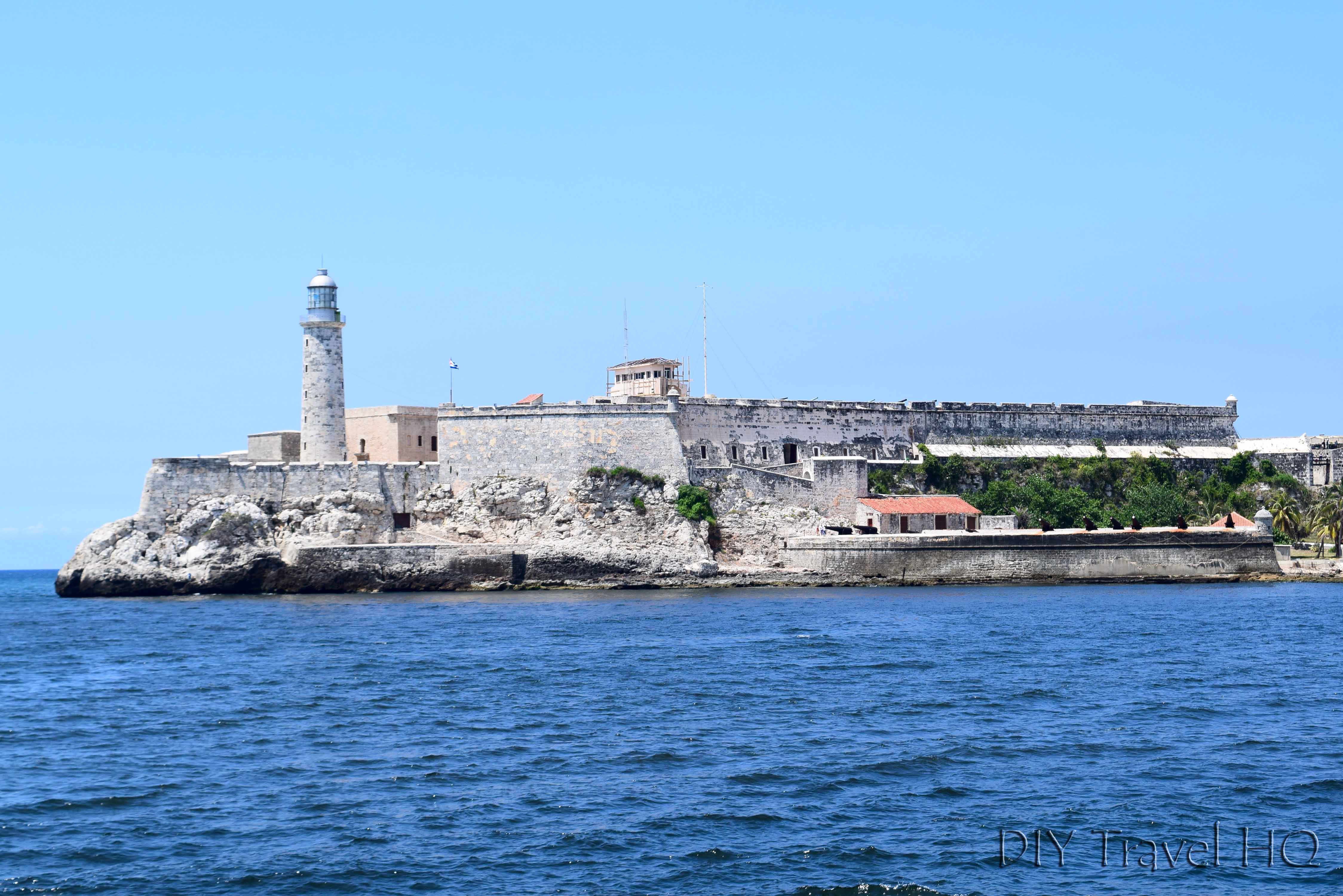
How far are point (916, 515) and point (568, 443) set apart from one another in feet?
33.3

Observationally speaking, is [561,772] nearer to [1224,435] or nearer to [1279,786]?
[1279,786]

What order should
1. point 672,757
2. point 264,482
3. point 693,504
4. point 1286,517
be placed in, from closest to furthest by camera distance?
point 672,757, point 264,482, point 693,504, point 1286,517

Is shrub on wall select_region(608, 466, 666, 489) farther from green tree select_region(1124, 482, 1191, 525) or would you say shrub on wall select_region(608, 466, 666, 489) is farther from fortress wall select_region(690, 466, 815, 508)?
green tree select_region(1124, 482, 1191, 525)

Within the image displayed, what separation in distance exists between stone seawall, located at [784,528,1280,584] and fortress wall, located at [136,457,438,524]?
12028 millimetres

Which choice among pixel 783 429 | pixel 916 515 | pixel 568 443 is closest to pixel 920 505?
pixel 916 515

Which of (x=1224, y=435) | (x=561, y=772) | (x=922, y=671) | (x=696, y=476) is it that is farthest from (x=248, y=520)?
(x=1224, y=435)

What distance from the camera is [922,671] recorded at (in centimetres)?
2181

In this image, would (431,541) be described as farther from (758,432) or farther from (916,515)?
(916,515)

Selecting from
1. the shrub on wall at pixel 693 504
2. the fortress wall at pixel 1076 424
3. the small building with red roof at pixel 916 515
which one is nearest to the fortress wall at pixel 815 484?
the small building with red roof at pixel 916 515

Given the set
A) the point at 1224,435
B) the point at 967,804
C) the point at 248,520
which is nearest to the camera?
the point at 967,804

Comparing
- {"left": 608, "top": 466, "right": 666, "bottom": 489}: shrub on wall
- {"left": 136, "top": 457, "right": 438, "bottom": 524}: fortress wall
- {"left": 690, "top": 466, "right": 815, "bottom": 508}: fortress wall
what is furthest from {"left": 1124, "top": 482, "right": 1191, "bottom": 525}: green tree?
{"left": 136, "top": 457, "right": 438, "bottom": 524}: fortress wall

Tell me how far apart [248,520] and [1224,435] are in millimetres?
35117

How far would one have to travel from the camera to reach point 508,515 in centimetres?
3903

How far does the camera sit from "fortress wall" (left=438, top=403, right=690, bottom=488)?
39.4m
